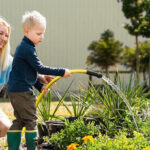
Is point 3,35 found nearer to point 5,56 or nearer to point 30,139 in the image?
point 5,56

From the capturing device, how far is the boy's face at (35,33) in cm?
361

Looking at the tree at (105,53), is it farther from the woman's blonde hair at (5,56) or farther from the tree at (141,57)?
the woman's blonde hair at (5,56)

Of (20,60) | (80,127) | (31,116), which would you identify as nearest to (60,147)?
(80,127)

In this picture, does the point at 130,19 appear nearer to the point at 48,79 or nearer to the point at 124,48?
the point at 124,48

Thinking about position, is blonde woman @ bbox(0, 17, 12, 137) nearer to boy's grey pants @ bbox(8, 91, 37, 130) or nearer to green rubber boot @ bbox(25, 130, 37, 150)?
boy's grey pants @ bbox(8, 91, 37, 130)

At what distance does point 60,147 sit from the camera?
3.08 m

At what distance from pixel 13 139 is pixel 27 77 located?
0.57 meters

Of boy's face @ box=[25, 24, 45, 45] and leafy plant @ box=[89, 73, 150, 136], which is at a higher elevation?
boy's face @ box=[25, 24, 45, 45]

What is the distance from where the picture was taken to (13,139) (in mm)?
3709

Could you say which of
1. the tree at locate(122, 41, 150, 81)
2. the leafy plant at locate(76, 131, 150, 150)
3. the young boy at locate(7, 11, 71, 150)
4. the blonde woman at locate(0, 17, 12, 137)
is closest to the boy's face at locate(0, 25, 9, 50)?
the blonde woman at locate(0, 17, 12, 137)

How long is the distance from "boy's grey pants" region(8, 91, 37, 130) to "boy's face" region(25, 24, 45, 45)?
1.54 feet

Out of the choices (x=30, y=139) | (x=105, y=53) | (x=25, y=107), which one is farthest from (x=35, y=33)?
(x=105, y=53)

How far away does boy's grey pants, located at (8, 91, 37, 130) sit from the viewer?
11.9ft

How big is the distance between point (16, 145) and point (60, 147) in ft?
2.45
